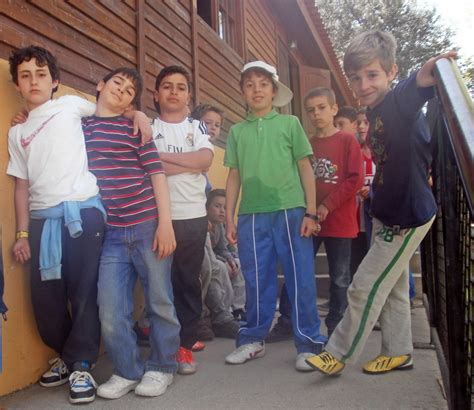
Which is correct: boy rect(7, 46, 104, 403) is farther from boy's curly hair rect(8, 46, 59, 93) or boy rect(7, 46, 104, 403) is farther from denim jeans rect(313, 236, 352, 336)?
denim jeans rect(313, 236, 352, 336)

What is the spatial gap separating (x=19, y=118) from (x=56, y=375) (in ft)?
4.29

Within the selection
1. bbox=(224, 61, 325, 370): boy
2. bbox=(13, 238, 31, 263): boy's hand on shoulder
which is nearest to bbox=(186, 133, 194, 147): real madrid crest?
bbox=(224, 61, 325, 370): boy

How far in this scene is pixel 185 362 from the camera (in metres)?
2.74

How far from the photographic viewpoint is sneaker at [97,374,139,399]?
2385 mm

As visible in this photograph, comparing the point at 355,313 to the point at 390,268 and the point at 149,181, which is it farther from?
the point at 149,181

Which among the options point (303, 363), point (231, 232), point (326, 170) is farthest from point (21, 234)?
point (326, 170)

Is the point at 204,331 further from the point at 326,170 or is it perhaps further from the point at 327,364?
the point at 326,170

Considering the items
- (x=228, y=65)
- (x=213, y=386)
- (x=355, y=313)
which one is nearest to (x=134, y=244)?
(x=213, y=386)

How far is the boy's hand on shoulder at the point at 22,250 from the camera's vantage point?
250cm

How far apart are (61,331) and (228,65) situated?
17.1 feet

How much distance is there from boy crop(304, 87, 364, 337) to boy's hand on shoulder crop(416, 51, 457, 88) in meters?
1.21

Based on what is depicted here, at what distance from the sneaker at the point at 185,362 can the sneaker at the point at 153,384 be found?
7.7 inches

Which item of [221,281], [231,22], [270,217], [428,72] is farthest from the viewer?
[231,22]

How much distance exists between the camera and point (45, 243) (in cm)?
245
